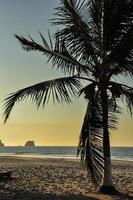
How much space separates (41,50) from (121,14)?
2.88 m

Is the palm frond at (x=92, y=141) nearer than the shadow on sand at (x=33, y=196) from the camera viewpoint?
No

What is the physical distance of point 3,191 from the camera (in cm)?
1295

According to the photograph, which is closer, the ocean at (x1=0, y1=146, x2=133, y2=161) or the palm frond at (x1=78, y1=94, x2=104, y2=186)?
the palm frond at (x1=78, y1=94, x2=104, y2=186)

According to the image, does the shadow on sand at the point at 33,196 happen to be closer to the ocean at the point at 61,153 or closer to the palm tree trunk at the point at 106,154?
the palm tree trunk at the point at 106,154

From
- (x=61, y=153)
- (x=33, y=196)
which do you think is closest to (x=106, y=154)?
(x=33, y=196)

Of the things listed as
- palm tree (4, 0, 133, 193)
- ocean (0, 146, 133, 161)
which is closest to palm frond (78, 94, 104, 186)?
palm tree (4, 0, 133, 193)

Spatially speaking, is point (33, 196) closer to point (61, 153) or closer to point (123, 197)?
point (123, 197)

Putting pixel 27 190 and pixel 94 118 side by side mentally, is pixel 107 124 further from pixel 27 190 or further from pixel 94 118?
pixel 27 190

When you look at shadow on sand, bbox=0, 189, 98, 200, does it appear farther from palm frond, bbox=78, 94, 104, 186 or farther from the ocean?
the ocean

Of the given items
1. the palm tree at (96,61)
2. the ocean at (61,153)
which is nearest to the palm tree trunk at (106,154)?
the palm tree at (96,61)

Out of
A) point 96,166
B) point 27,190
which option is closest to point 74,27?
point 96,166

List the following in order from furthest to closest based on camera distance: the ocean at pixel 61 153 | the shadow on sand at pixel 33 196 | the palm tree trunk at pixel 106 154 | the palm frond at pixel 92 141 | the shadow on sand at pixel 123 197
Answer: the ocean at pixel 61 153 < the palm tree trunk at pixel 106 154 < the shadow on sand at pixel 123 197 < the palm frond at pixel 92 141 < the shadow on sand at pixel 33 196

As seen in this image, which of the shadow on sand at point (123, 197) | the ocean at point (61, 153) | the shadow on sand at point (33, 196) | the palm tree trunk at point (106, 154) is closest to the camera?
the shadow on sand at point (33, 196)

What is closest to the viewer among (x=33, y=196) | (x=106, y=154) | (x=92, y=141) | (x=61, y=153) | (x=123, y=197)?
(x=33, y=196)
